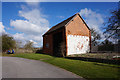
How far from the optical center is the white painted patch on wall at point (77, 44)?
19.9m

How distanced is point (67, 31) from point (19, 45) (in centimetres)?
2218

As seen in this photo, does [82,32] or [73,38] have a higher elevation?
[82,32]

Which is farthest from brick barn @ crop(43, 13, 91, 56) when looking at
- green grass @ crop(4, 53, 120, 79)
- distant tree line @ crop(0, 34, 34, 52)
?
distant tree line @ crop(0, 34, 34, 52)

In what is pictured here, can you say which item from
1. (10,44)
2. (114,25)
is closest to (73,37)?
(114,25)

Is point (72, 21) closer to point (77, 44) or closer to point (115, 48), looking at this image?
point (77, 44)

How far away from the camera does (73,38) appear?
2066 centimetres

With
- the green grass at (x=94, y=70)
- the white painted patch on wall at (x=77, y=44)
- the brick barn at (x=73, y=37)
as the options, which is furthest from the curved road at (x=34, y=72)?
the white painted patch on wall at (x=77, y=44)

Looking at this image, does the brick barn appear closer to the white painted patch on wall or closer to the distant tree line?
the white painted patch on wall

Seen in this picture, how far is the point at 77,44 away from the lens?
68.9 feet

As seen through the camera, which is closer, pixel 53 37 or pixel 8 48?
pixel 53 37

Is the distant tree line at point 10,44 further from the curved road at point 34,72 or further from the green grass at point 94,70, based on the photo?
the green grass at point 94,70

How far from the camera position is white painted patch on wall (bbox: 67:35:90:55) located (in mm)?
19875

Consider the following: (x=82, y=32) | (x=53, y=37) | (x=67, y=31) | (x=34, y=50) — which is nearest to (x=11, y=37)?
(x=34, y=50)

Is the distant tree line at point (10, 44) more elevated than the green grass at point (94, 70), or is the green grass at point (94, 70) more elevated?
the distant tree line at point (10, 44)
